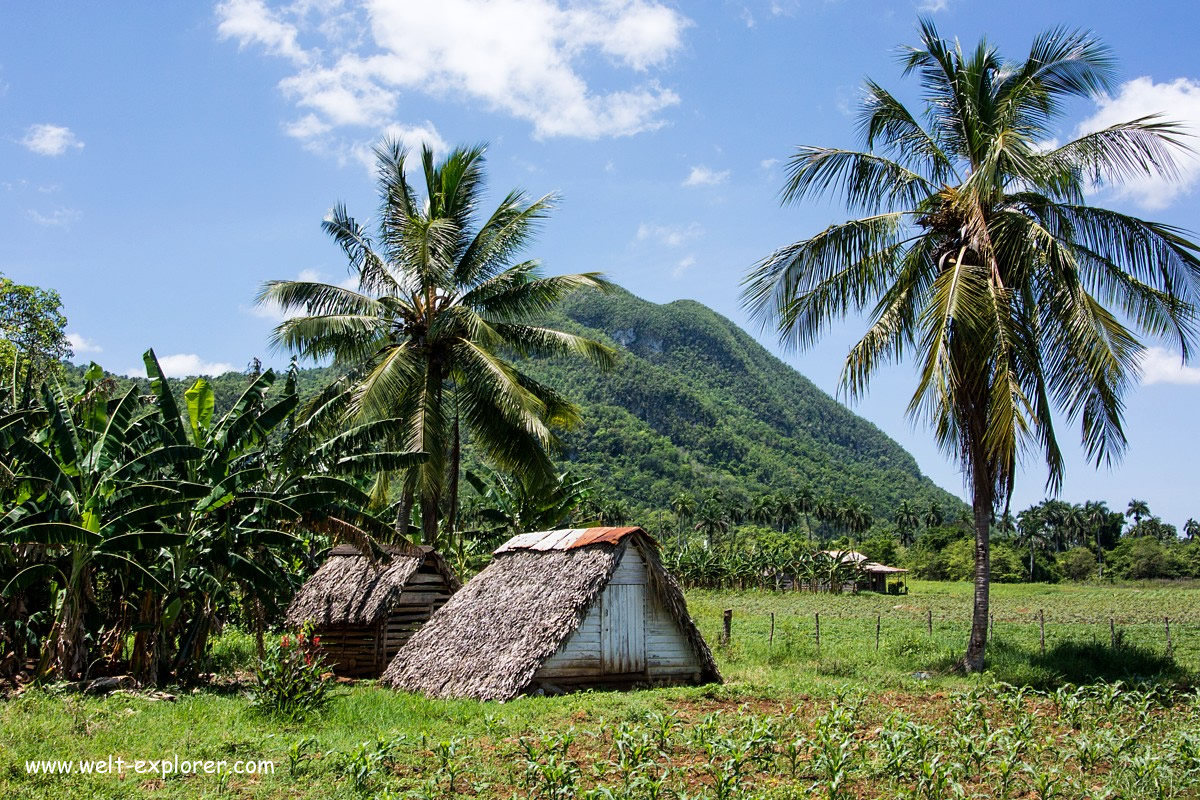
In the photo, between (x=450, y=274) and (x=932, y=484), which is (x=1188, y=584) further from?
(x=932, y=484)

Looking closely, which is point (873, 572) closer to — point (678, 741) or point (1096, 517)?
point (1096, 517)

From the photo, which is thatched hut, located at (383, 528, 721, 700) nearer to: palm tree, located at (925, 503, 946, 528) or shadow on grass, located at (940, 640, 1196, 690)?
shadow on grass, located at (940, 640, 1196, 690)

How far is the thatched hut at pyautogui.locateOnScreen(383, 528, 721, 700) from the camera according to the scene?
1307cm

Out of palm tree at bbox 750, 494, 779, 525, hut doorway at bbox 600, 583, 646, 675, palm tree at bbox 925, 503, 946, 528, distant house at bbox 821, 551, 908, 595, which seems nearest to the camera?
hut doorway at bbox 600, 583, 646, 675

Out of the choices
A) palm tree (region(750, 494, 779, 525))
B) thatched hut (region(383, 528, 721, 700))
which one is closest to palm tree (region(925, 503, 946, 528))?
palm tree (region(750, 494, 779, 525))

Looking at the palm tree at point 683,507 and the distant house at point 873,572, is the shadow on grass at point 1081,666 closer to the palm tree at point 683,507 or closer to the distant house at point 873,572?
the distant house at point 873,572

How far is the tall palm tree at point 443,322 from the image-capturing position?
55.5ft

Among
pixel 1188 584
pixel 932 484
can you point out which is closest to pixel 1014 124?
pixel 1188 584

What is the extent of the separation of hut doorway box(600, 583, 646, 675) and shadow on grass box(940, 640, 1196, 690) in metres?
5.25

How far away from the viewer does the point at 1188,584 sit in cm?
5591

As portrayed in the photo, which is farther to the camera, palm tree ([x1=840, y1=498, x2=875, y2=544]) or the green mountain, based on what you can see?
the green mountain

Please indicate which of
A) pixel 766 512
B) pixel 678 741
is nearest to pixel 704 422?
pixel 766 512

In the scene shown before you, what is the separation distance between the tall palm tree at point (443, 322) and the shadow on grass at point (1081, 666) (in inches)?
344

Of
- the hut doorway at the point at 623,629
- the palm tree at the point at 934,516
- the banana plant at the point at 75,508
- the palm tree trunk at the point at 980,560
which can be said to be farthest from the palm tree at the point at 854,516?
the banana plant at the point at 75,508
